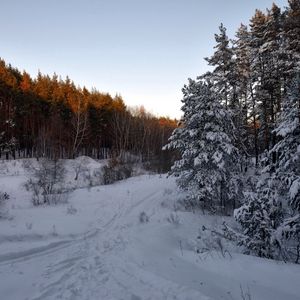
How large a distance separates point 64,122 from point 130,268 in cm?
4412

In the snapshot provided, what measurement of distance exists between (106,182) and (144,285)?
21.1 metres

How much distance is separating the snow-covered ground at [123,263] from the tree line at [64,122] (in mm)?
25806

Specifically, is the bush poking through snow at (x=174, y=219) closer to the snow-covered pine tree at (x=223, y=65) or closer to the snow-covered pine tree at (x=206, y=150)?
the snow-covered pine tree at (x=206, y=150)

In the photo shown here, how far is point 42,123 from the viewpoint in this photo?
151 ft

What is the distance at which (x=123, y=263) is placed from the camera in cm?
764

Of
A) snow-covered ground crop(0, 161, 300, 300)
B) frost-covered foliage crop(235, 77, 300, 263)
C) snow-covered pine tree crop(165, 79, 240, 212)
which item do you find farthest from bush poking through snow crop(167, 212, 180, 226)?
frost-covered foliage crop(235, 77, 300, 263)

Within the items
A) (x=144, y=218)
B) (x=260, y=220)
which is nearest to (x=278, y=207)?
(x=260, y=220)

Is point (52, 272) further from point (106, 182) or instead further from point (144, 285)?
point (106, 182)

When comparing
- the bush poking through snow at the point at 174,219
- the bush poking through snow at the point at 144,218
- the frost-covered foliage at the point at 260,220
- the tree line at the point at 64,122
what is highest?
the tree line at the point at 64,122

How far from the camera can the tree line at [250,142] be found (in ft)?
26.2

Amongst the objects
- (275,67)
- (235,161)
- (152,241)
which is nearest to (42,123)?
(275,67)

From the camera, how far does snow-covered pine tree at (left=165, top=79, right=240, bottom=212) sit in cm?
1398

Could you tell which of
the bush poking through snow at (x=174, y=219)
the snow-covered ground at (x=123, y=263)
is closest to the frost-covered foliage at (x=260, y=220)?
the snow-covered ground at (x=123, y=263)

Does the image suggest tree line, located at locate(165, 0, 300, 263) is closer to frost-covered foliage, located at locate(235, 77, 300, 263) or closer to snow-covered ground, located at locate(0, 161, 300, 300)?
frost-covered foliage, located at locate(235, 77, 300, 263)
